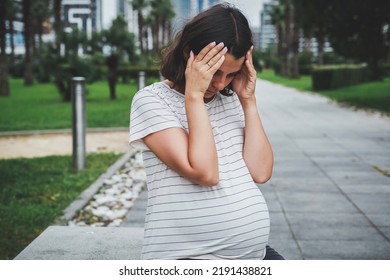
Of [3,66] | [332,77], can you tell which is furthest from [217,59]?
[332,77]

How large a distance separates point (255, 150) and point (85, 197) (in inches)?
149

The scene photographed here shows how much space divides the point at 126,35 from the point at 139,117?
75.8 ft

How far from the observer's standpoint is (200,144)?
1601 mm

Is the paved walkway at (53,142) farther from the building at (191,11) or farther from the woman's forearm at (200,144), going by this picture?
the woman's forearm at (200,144)

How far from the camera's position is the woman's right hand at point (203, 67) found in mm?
1588

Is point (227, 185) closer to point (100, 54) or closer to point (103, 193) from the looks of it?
point (103, 193)

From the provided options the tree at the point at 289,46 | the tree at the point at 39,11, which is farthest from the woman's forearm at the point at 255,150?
the tree at the point at 39,11

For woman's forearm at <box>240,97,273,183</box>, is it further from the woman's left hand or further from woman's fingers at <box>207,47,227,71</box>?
woman's fingers at <box>207,47,227,71</box>

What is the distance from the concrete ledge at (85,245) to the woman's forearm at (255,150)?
90 cm

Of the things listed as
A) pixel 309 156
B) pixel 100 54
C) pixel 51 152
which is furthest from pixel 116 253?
pixel 100 54

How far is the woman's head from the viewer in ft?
5.31

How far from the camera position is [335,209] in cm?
486

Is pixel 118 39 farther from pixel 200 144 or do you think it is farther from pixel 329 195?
pixel 200 144
